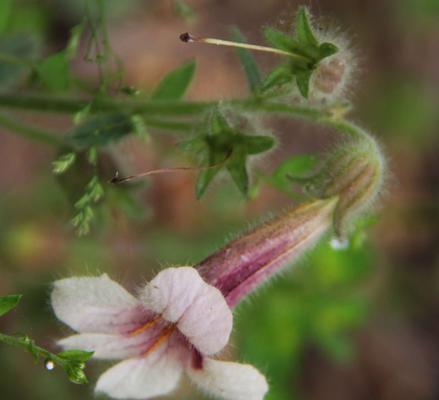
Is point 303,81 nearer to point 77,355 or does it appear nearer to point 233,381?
point 233,381

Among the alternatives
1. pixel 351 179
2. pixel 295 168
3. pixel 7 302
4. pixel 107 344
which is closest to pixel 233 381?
pixel 107 344

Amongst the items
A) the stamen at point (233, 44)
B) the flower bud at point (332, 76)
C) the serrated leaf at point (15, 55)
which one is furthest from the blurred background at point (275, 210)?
the stamen at point (233, 44)

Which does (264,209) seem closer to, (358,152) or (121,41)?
(121,41)

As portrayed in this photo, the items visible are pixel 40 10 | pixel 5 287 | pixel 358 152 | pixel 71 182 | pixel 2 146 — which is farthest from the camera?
pixel 2 146

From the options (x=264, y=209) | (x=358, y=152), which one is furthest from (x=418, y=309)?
(x=358, y=152)

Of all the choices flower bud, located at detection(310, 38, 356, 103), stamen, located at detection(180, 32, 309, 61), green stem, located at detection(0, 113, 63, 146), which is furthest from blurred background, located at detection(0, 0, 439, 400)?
stamen, located at detection(180, 32, 309, 61)

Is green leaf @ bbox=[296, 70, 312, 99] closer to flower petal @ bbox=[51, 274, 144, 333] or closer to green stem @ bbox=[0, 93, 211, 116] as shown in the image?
green stem @ bbox=[0, 93, 211, 116]
